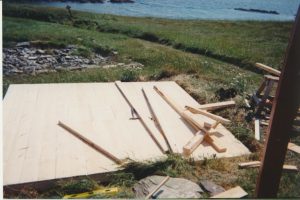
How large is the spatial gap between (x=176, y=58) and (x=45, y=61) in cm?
488

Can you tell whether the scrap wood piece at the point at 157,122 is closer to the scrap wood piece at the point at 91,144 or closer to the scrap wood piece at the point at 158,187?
the scrap wood piece at the point at 158,187

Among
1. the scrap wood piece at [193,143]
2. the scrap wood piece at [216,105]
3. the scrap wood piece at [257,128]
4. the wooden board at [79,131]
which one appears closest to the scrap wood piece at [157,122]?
the wooden board at [79,131]

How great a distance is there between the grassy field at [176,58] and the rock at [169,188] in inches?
5.8

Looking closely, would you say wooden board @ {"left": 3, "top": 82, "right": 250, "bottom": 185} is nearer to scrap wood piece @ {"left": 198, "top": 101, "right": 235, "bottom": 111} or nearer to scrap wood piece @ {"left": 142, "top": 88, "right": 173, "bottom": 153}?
scrap wood piece @ {"left": 142, "top": 88, "right": 173, "bottom": 153}

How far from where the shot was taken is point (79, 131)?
612cm

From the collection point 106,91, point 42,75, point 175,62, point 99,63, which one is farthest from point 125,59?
point 106,91

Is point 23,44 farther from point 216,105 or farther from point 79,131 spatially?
point 216,105

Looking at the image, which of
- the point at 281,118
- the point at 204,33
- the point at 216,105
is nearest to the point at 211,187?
the point at 281,118

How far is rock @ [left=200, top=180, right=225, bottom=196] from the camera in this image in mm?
4754

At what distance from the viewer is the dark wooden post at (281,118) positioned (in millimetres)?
3820

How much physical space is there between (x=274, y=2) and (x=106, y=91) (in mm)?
4865

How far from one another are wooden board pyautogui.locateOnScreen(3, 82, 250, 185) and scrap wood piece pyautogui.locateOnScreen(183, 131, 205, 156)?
93 millimetres

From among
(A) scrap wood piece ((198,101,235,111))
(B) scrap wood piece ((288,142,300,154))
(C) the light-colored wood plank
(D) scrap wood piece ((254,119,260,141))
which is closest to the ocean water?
(A) scrap wood piece ((198,101,235,111))

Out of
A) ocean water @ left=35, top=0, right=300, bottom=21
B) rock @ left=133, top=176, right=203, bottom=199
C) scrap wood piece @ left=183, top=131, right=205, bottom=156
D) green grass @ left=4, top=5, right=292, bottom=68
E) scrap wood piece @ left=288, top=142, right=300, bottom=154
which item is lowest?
rock @ left=133, top=176, right=203, bottom=199
